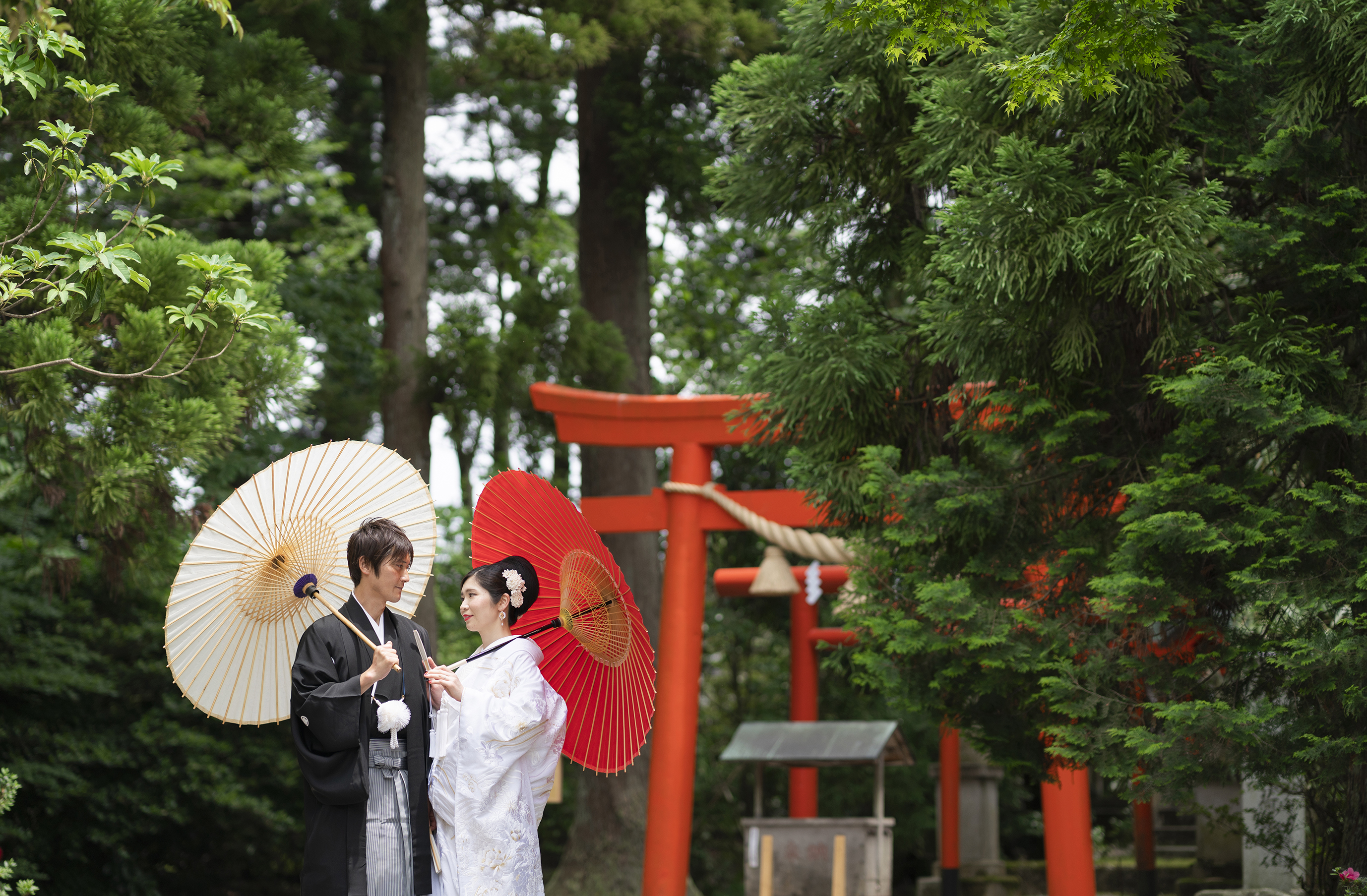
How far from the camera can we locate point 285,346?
216 inches

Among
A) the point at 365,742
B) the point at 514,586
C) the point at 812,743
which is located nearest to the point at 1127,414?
the point at 514,586

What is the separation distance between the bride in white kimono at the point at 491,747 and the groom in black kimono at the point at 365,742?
0.08m

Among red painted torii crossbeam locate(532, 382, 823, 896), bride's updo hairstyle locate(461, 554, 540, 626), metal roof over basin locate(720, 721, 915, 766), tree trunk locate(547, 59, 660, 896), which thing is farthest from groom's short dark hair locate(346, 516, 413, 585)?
tree trunk locate(547, 59, 660, 896)

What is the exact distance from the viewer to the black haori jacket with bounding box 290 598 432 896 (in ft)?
9.84

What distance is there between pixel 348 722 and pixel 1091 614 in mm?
3028

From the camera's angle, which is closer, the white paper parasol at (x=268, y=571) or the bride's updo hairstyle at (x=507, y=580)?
the white paper parasol at (x=268, y=571)

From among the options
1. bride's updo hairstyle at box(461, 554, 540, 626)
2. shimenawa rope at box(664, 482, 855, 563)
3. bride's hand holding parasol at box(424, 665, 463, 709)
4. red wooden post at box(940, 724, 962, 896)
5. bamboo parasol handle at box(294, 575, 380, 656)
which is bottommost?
red wooden post at box(940, 724, 962, 896)

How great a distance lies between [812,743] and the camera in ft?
26.0

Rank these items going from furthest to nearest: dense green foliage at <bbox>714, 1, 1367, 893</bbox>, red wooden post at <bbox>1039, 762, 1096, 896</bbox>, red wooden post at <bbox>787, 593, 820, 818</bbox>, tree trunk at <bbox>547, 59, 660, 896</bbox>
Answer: red wooden post at <bbox>787, 593, 820, 818</bbox> → tree trunk at <bbox>547, 59, 660, 896</bbox> → red wooden post at <bbox>1039, 762, 1096, 896</bbox> → dense green foliage at <bbox>714, 1, 1367, 893</bbox>

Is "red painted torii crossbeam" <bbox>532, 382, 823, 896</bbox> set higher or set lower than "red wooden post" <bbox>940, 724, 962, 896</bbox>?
higher

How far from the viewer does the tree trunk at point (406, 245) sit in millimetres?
7430

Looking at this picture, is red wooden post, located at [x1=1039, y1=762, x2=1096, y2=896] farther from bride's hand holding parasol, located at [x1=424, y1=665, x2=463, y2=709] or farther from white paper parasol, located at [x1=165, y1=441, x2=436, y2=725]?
white paper parasol, located at [x1=165, y1=441, x2=436, y2=725]

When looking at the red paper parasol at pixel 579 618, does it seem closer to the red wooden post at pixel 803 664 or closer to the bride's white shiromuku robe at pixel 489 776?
the bride's white shiromuku robe at pixel 489 776

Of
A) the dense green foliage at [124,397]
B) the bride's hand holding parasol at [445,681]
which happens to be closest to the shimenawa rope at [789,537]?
the dense green foliage at [124,397]
